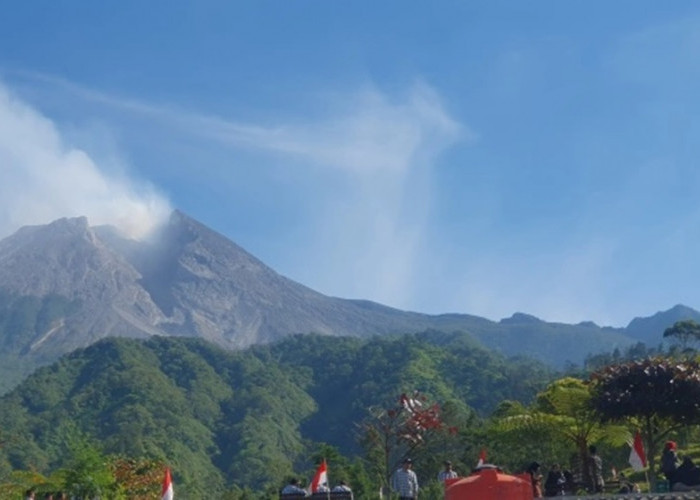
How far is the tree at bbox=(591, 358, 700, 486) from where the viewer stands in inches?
683

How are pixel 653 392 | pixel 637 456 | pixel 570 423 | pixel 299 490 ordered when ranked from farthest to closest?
pixel 570 423, pixel 637 456, pixel 653 392, pixel 299 490

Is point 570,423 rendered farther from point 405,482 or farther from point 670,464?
point 670,464

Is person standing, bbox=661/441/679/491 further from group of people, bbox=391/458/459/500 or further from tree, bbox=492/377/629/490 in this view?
tree, bbox=492/377/629/490

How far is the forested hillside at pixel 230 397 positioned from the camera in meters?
91.4

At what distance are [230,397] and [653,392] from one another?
10859 cm

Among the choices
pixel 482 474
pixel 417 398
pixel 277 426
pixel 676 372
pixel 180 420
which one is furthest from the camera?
pixel 277 426

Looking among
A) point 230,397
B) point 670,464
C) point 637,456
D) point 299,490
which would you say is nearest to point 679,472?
point 670,464

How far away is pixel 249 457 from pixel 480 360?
41659 mm

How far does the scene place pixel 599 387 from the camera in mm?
18547

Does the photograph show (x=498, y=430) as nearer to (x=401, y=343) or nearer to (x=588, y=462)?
(x=588, y=462)

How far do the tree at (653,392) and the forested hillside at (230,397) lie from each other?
194 feet

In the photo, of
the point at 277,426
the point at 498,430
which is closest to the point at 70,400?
the point at 277,426

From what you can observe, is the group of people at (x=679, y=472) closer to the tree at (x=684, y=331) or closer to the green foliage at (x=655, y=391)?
the green foliage at (x=655, y=391)

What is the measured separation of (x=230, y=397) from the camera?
12319 cm
